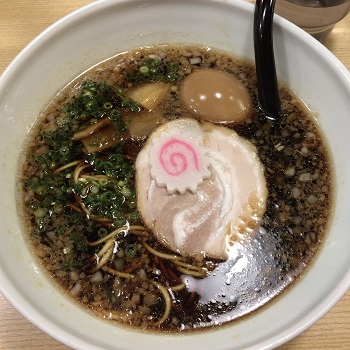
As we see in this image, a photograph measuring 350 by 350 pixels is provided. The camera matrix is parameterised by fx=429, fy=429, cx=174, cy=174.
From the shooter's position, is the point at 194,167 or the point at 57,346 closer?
the point at 57,346

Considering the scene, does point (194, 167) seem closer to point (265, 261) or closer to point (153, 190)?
point (153, 190)

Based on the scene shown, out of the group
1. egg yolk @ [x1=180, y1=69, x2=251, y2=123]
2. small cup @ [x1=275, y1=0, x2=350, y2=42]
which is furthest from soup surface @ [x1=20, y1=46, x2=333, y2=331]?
small cup @ [x1=275, y1=0, x2=350, y2=42]

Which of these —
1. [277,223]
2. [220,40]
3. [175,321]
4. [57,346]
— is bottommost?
[57,346]

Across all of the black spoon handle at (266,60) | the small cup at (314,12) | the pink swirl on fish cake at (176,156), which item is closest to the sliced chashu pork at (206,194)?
the pink swirl on fish cake at (176,156)

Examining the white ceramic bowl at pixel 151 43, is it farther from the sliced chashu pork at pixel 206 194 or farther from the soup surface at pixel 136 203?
the sliced chashu pork at pixel 206 194

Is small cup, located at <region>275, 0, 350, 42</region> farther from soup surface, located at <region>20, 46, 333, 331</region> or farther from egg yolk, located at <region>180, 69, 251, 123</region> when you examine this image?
egg yolk, located at <region>180, 69, 251, 123</region>

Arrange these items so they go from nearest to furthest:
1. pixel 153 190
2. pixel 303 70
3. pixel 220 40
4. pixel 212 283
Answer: pixel 212 283 → pixel 153 190 → pixel 303 70 → pixel 220 40

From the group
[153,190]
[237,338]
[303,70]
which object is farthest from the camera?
[303,70]

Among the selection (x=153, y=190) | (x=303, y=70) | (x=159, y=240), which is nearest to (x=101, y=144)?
(x=153, y=190)
